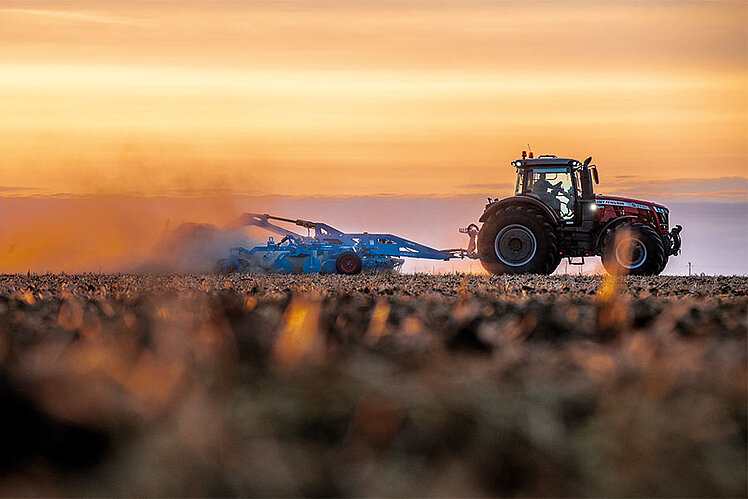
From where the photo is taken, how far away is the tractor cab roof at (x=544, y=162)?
19.2m

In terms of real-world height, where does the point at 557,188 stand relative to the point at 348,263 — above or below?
above

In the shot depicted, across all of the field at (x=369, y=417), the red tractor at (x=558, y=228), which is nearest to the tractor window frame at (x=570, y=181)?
the red tractor at (x=558, y=228)

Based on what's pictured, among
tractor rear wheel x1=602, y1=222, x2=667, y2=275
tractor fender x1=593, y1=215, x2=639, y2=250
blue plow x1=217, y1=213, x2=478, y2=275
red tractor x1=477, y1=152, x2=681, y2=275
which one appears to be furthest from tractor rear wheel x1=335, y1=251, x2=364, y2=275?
tractor rear wheel x1=602, y1=222, x2=667, y2=275

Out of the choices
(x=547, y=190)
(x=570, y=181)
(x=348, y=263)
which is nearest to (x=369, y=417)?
(x=547, y=190)

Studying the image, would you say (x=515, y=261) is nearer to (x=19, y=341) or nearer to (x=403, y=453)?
(x=19, y=341)

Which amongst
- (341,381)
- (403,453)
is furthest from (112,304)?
(403,453)

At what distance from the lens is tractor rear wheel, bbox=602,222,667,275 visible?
747 inches

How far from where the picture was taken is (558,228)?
63.0 ft

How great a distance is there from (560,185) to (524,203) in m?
0.95

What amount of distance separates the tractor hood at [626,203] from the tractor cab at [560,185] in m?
0.33

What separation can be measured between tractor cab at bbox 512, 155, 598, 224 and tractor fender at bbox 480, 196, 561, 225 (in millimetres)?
316

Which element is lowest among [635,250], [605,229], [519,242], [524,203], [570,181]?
[519,242]

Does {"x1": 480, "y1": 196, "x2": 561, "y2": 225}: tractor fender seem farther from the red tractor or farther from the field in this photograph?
the field

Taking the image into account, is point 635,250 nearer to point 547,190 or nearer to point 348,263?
point 547,190
